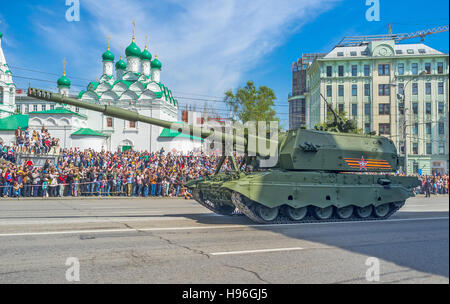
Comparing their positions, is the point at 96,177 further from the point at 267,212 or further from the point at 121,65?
the point at 121,65

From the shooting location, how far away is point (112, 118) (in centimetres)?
4878

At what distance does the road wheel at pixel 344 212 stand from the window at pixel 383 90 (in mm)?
45383

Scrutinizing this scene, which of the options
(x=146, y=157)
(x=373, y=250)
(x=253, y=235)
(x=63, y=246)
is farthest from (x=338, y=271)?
(x=146, y=157)

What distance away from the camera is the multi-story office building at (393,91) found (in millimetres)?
51000

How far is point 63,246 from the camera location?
300 inches

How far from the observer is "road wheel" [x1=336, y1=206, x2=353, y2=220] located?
479 inches

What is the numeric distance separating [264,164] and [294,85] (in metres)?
88.2

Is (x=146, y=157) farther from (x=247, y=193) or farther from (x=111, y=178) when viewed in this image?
(x=247, y=193)

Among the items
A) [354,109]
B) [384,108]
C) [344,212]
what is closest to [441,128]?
[384,108]

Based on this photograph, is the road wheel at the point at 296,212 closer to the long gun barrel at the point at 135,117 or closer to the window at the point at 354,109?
the long gun barrel at the point at 135,117

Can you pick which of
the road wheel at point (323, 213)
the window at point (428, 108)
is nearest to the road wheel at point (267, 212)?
the road wheel at point (323, 213)

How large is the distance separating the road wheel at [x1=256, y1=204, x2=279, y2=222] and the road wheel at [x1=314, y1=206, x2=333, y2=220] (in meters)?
1.39

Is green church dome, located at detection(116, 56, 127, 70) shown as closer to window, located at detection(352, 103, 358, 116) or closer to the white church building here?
the white church building

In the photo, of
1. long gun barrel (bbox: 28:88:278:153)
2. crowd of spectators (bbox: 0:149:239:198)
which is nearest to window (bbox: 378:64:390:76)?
crowd of spectators (bbox: 0:149:239:198)
